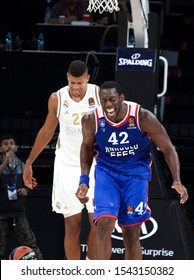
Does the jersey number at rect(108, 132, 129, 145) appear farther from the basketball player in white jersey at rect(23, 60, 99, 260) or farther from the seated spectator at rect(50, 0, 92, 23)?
the seated spectator at rect(50, 0, 92, 23)

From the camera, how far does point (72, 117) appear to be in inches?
358

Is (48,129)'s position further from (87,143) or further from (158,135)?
(158,135)

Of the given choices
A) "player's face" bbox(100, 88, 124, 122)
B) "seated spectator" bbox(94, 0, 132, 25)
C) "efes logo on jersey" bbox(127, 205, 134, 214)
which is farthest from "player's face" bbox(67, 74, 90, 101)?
"seated spectator" bbox(94, 0, 132, 25)

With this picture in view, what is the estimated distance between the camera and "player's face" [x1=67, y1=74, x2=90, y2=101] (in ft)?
29.3

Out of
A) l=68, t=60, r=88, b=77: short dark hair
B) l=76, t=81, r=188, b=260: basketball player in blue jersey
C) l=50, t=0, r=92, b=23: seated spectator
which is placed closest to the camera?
l=76, t=81, r=188, b=260: basketball player in blue jersey

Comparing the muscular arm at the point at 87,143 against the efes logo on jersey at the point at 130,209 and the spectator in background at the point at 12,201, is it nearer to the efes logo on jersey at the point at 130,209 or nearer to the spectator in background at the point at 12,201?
the efes logo on jersey at the point at 130,209

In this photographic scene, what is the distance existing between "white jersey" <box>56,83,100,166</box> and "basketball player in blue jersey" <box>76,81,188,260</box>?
737mm

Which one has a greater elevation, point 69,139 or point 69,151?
point 69,139

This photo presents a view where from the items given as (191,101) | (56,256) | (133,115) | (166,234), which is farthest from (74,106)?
(191,101)

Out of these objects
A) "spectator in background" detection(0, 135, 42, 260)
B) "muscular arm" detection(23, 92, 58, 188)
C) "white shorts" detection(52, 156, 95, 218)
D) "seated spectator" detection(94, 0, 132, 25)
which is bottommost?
"spectator in background" detection(0, 135, 42, 260)

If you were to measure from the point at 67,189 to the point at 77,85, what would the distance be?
99cm

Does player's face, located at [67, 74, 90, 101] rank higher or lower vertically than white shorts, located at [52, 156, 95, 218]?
higher

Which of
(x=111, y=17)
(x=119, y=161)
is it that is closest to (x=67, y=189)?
(x=119, y=161)
